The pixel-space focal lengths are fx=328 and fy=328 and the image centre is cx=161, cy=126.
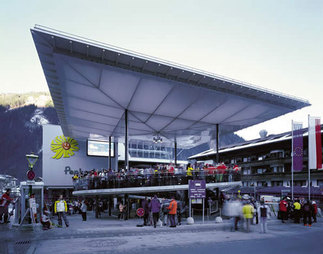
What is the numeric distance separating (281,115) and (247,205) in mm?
19857

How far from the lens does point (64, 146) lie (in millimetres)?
52812

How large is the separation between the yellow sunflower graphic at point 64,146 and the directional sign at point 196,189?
123 ft

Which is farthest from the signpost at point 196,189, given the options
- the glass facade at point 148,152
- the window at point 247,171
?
the glass facade at point 148,152

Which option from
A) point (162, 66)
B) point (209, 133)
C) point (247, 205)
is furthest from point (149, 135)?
point (247, 205)

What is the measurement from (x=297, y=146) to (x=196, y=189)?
14.1 metres

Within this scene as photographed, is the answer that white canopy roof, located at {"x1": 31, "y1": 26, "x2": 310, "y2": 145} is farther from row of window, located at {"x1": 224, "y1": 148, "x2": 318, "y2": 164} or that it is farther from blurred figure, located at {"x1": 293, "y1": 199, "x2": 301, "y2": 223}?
row of window, located at {"x1": 224, "y1": 148, "x2": 318, "y2": 164}

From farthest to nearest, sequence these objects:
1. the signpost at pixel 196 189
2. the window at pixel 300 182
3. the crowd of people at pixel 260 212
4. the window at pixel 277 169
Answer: the window at pixel 277 169
the window at pixel 300 182
the signpost at pixel 196 189
the crowd of people at pixel 260 212

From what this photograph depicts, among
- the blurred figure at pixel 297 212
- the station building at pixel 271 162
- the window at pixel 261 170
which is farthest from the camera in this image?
the window at pixel 261 170

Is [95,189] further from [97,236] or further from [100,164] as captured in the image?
[100,164]

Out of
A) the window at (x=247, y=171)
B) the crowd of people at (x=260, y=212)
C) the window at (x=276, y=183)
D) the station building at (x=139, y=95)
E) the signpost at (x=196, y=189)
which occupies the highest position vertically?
the station building at (x=139, y=95)

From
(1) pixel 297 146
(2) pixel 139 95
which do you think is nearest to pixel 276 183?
(1) pixel 297 146

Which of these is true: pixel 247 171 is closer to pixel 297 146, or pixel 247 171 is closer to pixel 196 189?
pixel 297 146

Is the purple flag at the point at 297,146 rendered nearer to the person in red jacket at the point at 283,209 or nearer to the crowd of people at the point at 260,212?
the crowd of people at the point at 260,212

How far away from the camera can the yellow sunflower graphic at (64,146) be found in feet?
172
